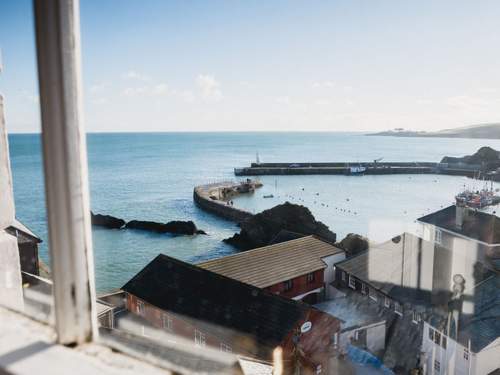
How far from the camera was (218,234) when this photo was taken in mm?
8812

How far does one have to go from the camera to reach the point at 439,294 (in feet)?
13.6

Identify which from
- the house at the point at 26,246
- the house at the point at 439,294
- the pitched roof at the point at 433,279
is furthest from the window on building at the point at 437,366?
the house at the point at 26,246

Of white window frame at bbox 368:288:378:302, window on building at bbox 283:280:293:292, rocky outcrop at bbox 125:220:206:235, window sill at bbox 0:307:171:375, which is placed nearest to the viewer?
window sill at bbox 0:307:171:375

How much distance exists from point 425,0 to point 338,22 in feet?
1.22

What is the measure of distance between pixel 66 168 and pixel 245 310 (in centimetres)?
356

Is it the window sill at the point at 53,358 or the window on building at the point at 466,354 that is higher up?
the window sill at the point at 53,358

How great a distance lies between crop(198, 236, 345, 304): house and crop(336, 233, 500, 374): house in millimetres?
331

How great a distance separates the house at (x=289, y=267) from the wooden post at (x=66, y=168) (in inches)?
161

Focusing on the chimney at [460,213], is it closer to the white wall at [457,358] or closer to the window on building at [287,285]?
the white wall at [457,358]

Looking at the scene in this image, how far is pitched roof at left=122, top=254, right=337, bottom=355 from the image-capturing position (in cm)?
283

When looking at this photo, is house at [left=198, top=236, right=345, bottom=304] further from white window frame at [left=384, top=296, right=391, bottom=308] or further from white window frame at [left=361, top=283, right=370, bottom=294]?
white window frame at [left=384, top=296, right=391, bottom=308]

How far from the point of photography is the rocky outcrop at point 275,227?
27.8 ft

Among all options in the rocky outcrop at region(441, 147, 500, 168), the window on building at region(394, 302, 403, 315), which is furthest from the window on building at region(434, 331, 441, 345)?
the rocky outcrop at region(441, 147, 500, 168)

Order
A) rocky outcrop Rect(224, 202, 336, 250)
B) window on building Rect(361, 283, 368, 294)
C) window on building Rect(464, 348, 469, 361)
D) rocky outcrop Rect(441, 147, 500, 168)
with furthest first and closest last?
rocky outcrop Rect(224, 202, 336, 250) < window on building Rect(361, 283, 368, 294) < window on building Rect(464, 348, 469, 361) < rocky outcrop Rect(441, 147, 500, 168)
